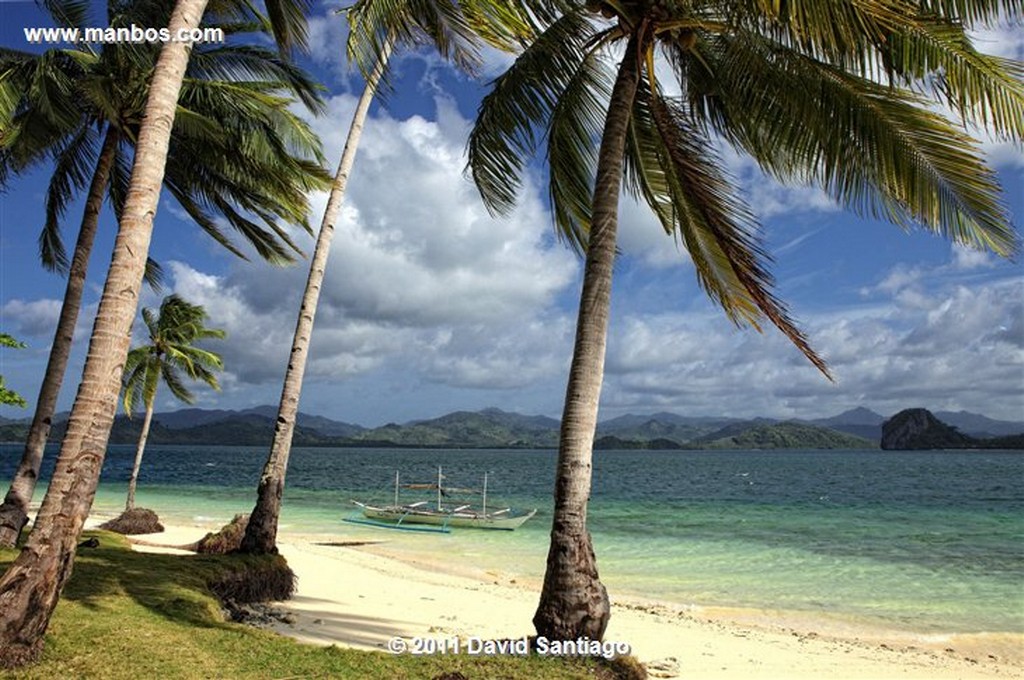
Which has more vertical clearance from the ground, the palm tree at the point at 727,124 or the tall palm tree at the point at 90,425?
the palm tree at the point at 727,124

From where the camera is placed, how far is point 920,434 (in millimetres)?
162875

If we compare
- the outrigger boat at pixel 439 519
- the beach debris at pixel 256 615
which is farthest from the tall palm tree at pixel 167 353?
the beach debris at pixel 256 615

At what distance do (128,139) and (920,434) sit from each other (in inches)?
Result: 7291

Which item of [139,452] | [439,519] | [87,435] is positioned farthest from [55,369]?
[439,519]

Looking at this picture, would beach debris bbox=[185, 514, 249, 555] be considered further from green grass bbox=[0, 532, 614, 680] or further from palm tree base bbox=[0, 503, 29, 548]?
green grass bbox=[0, 532, 614, 680]

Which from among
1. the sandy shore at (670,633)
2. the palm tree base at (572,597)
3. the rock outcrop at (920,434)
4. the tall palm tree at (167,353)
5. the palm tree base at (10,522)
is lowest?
the sandy shore at (670,633)

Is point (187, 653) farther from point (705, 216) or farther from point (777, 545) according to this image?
point (777, 545)

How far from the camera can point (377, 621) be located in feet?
31.0

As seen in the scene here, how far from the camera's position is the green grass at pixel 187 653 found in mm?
4812

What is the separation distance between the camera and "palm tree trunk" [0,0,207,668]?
4.56m

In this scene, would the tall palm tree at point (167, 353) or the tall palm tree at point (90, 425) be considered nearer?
the tall palm tree at point (90, 425)

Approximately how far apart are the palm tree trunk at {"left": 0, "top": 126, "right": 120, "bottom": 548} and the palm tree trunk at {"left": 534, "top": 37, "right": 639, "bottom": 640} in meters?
7.83

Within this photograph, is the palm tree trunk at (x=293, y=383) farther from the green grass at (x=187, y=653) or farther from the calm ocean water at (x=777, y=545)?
the calm ocean water at (x=777, y=545)

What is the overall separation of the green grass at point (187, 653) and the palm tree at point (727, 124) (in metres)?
0.64
